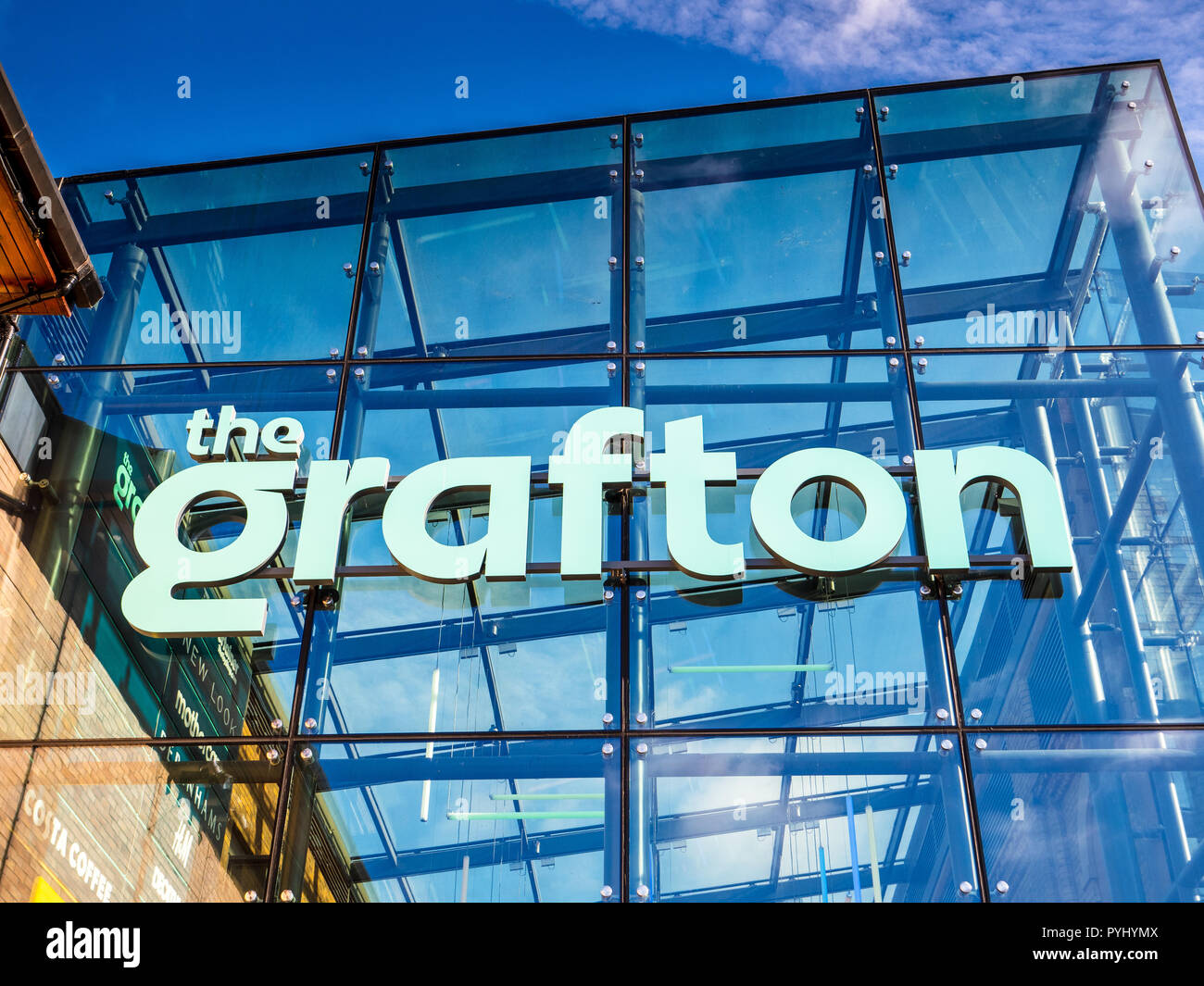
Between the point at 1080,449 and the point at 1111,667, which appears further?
the point at 1080,449

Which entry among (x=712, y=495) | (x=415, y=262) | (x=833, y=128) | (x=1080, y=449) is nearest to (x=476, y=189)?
(x=415, y=262)

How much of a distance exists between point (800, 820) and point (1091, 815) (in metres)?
1.73

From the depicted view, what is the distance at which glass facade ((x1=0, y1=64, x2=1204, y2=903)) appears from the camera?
7.57m

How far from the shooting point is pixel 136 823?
304 inches

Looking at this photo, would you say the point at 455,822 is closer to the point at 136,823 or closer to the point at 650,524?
the point at 136,823

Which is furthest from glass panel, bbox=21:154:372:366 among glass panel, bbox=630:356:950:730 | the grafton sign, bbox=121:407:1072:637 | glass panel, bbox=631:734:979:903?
glass panel, bbox=631:734:979:903

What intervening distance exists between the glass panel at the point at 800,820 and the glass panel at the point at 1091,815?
235 millimetres

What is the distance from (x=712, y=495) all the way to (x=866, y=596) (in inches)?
51.3

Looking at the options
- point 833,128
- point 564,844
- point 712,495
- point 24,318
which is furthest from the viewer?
point 833,128

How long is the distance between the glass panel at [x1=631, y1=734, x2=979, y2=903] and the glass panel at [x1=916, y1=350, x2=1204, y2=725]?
71 cm

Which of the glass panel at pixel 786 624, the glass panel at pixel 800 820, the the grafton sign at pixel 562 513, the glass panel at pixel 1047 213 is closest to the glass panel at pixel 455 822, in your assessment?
the glass panel at pixel 800 820

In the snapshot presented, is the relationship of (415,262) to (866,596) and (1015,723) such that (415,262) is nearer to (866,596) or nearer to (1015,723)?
(866,596)

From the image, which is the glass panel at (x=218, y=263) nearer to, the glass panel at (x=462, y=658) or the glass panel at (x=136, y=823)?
the glass panel at (x=462, y=658)

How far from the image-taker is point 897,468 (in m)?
8.83
